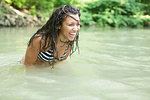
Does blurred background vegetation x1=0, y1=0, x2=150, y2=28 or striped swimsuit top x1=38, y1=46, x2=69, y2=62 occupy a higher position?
blurred background vegetation x1=0, y1=0, x2=150, y2=28

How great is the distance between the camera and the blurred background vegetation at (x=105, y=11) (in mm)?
15367

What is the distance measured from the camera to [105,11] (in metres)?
16.3

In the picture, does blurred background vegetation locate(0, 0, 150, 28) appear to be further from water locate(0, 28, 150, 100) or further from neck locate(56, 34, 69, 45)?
neck locate(56, 34, 69, 45)

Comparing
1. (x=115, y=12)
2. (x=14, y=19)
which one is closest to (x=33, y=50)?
(x=14, y=19)

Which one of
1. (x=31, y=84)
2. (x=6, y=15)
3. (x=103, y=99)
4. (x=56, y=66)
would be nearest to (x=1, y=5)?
(x=6, y=15)

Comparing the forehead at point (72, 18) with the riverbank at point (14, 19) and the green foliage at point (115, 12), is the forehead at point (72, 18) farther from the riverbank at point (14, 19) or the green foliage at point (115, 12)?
the green foliage at point (115, 12)

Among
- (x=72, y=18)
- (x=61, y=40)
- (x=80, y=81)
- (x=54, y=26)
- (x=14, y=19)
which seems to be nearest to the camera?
(x=80, y=81)

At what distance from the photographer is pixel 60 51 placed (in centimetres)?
302

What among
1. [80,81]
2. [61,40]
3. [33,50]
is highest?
[61,40]

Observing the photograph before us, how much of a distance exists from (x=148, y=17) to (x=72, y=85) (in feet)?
50.3

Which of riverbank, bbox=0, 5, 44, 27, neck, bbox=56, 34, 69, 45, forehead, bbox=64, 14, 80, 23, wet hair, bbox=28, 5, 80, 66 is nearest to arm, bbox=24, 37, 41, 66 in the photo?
wet hair, bbox=28, 5, 80, 66

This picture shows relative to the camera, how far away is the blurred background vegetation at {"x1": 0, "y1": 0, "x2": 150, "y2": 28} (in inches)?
605

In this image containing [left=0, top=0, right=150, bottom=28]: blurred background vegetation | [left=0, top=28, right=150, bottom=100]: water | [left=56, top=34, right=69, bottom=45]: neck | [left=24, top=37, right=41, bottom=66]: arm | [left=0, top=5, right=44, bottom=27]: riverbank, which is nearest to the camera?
[left=0, top=28, right=150, bottom=100]: water

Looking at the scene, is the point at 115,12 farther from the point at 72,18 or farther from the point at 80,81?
the point at 80,81
